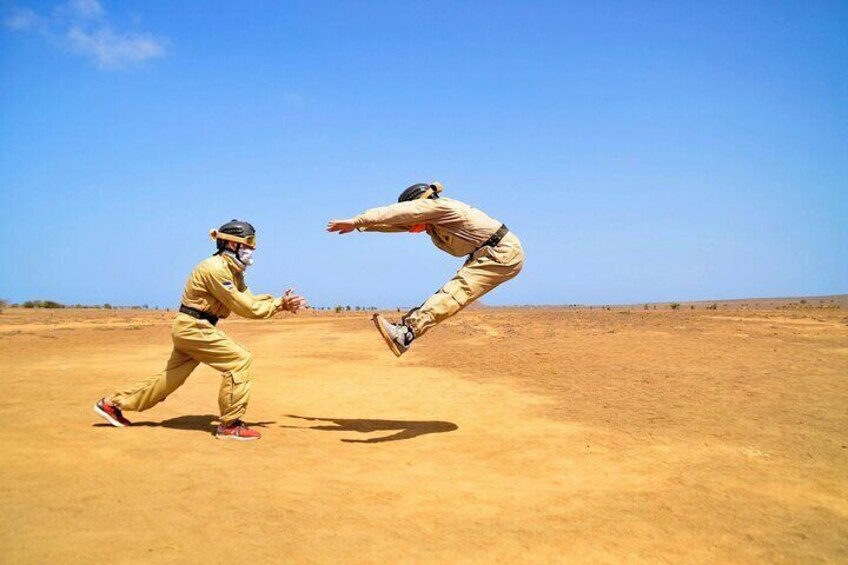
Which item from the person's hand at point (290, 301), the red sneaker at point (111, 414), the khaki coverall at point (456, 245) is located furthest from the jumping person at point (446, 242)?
the red sneaker at point (111, 414)

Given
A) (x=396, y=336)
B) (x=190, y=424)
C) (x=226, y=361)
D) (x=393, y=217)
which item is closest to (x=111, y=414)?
(x=190, y=424)

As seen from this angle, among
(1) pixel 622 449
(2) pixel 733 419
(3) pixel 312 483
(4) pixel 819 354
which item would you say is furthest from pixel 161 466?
(4) pixel 819 354

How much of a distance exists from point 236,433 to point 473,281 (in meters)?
2.82

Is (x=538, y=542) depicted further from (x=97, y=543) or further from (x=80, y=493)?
(x=80, y=493)

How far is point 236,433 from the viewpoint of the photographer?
582cm

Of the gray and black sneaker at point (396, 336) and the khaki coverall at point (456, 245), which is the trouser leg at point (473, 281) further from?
the gray and black sneaker at point (396, 336)

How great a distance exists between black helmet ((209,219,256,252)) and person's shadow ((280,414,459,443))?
209cm

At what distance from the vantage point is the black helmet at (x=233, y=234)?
625cm

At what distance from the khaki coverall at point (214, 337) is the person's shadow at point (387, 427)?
2.88ft

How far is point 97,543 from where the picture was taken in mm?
2947

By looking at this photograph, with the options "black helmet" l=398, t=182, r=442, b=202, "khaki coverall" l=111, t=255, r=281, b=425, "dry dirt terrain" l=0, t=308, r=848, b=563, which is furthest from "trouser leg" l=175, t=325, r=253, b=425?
"black helmet" l=398, t=182, r=442, b=202

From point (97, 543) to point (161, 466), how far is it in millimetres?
1676

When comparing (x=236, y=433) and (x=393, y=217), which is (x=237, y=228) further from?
(x=236, y=433)

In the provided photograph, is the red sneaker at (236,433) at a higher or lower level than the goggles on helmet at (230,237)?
lower
